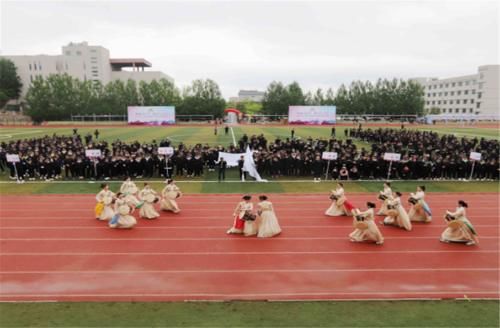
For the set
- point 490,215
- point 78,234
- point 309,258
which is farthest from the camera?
point 490,215

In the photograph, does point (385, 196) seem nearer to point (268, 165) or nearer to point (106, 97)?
point (268, 165)

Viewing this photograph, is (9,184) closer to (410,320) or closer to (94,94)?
(410,320)

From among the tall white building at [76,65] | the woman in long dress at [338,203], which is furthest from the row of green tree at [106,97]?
the woman in long dress at [338,203]

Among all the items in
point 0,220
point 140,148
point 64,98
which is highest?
point 64,98

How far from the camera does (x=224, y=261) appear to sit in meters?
9.95

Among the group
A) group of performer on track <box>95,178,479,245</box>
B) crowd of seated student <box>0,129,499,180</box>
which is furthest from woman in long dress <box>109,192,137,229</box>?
crowd of seated student <box>0,129,499,180</box>

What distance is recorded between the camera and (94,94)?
72.1 meters

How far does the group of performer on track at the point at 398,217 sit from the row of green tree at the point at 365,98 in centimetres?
6672

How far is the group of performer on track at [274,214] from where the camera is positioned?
1126 cm

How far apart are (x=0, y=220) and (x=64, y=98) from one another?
62.3 m

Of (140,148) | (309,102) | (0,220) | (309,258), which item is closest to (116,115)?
(309,102)

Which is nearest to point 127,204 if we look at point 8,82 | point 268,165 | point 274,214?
point 274,214

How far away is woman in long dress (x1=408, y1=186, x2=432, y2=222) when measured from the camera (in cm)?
1303

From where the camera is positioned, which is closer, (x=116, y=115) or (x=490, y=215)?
(x=490, y=215)
